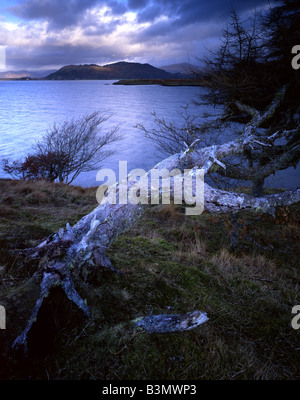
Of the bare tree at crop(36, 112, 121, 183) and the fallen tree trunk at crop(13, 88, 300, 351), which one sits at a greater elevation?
the bare tree at crop(36, 112, 121, 183)

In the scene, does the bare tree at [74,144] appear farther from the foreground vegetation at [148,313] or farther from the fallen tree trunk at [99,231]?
the fallen tree trunk at [99,231]

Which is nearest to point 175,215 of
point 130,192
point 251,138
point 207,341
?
point 251,138

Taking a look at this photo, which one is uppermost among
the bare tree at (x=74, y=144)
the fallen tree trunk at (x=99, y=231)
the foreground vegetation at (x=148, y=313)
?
the bare tree at (x=74, y=144)

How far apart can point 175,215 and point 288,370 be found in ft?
22.2

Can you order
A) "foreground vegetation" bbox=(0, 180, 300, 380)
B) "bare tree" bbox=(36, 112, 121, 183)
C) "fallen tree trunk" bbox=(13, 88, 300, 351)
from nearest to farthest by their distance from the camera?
"foreground vegetation" bbox=(0, 180, 300, 380), "fallen tree trunk" bbox=(13, 88, 300, 351), "bare tree" bbox=(36, 112, 121, 183)

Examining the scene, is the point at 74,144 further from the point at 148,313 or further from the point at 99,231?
the point at 148,313

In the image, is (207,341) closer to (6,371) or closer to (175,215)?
(6,371)

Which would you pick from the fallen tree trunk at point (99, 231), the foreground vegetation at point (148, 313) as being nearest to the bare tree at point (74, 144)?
the foreground vegetation at point (148, 313)

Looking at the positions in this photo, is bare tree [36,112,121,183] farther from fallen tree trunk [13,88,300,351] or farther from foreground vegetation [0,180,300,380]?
fallen tree trunk [13,88,300,351]

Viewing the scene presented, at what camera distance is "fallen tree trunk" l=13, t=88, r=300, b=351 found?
2844 mm

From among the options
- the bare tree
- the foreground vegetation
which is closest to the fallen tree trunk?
the foreground vegetation

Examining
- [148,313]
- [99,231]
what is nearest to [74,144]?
[99,231]

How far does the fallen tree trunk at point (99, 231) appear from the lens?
284 centimetres
